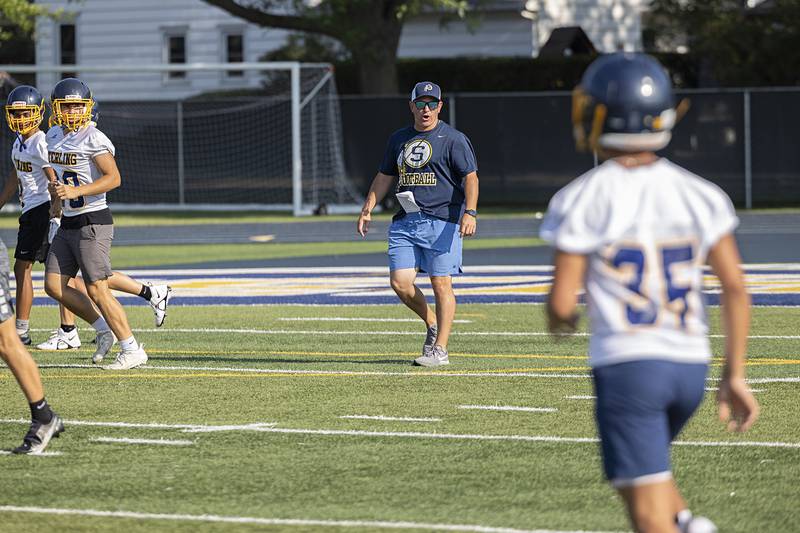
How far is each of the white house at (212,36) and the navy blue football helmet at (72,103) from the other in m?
34.7

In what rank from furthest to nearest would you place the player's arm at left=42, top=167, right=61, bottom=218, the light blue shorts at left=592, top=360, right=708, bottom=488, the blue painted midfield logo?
the blue painted midfield logo, the player's arm at left=42, top=167, right=61, bottom=218, the light blue shorts at left=592, top=360, right=708, bottom=488

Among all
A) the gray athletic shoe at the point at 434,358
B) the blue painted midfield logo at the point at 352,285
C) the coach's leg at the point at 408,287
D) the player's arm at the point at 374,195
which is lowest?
the blue painted midfield logo at the point at 352,285

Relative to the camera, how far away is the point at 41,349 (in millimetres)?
11914

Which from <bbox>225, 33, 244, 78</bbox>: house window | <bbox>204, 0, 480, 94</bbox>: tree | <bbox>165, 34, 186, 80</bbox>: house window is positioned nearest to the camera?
<bbox>204, 0, 480, 94</bbox>: tree

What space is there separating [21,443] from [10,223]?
2277 centimetres

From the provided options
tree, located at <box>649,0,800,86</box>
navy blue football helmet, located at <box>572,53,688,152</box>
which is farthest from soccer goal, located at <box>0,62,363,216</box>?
navy blue football helmet, located at <box>572,53,688,152</box>

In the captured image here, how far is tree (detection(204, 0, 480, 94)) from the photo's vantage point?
1225 inches

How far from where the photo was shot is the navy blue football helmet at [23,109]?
37.0 feet

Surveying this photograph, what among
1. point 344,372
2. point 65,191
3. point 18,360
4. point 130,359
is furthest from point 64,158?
point 18,360

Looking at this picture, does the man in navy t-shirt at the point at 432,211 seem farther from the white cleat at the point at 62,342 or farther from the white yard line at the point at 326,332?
the white cleat at the point at 62,342

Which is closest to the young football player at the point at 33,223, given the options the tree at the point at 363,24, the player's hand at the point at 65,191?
the player's hand at the point at 65,191

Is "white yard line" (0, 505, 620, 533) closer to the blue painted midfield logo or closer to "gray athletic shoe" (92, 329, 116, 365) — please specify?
"gray athletic shoe" (92, 329, 116, 365)

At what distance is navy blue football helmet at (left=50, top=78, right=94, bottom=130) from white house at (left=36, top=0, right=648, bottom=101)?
34663mm

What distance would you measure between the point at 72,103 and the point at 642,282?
6628 millimetres
